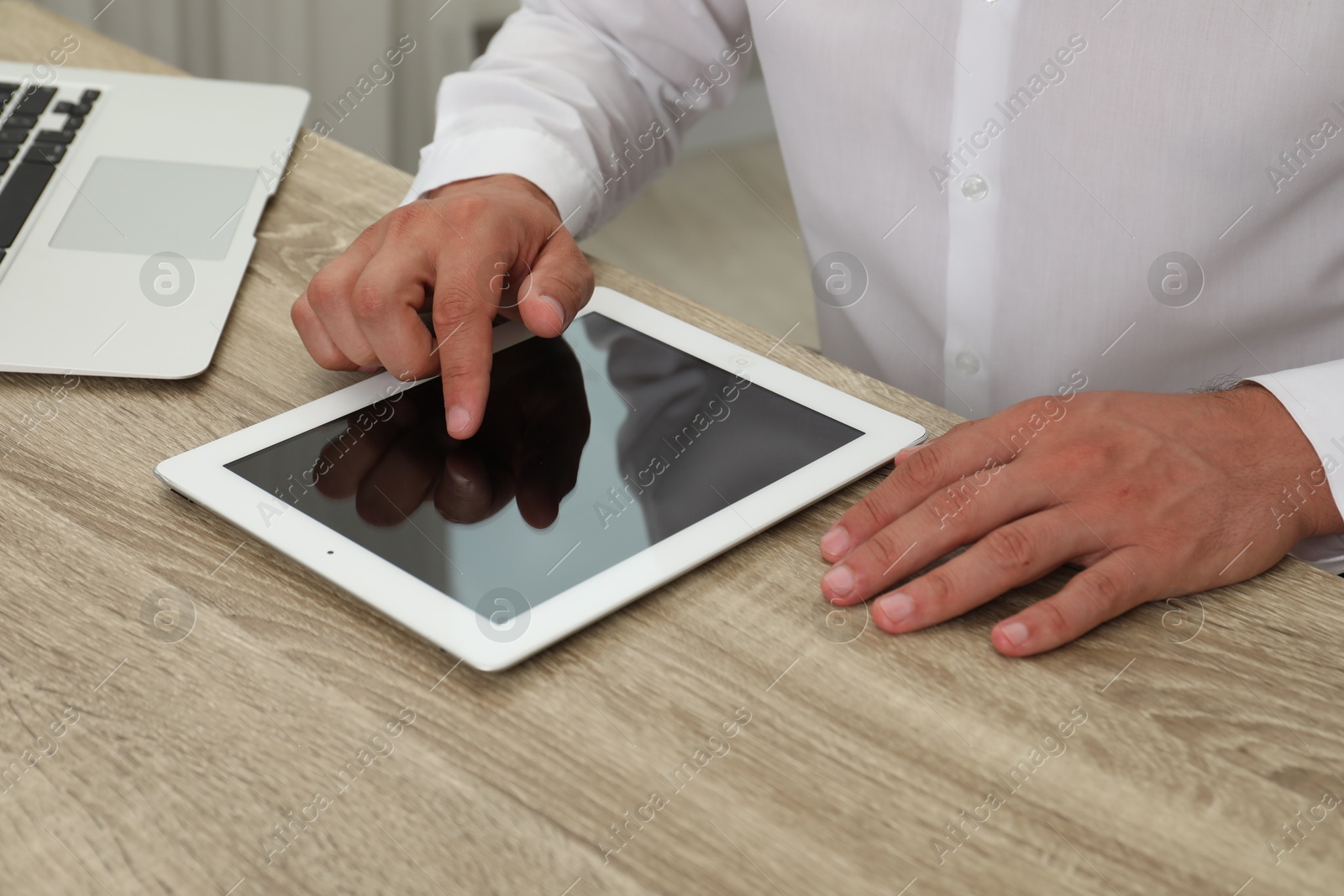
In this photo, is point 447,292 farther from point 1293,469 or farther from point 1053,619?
point 1293,469

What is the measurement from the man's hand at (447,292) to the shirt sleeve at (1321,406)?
Result: 441 mm

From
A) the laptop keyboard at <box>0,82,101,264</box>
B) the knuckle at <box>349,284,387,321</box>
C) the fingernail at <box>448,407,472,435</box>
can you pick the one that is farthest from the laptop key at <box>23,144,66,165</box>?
the fingernail at <box>448,407,472,435</box>

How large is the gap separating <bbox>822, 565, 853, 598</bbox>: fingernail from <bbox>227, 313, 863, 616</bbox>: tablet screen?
0.06 meters

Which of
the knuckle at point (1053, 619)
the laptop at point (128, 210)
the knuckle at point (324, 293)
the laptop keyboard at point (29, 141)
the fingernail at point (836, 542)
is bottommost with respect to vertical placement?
the laptop keyboard at point (29, 141)

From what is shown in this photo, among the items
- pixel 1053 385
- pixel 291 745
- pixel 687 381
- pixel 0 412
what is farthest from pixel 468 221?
pixel 1053 385

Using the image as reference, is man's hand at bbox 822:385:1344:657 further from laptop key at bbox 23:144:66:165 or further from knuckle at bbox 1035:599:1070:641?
laptop key at bbox 23:144:66:165

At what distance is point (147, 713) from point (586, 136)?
0.66 m

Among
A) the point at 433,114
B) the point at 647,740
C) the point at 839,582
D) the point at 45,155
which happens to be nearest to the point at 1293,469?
the point at 839,582

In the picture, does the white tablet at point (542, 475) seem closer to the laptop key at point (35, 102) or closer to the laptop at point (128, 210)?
the laptop at point (128, 210)

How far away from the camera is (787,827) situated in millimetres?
437

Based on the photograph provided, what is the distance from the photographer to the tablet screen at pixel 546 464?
0.55 m

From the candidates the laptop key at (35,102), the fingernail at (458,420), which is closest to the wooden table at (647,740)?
the fingernail at (458,420)

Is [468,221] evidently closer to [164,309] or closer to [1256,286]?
[164,309]

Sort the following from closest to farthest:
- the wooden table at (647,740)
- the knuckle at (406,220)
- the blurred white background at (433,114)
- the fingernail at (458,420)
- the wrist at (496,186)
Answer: the wooden table at (647,740) → the fingernail at (458,420) → the knuckle at (406,220) → the wrist at (496,186) → the blurred white background at (433,114)
